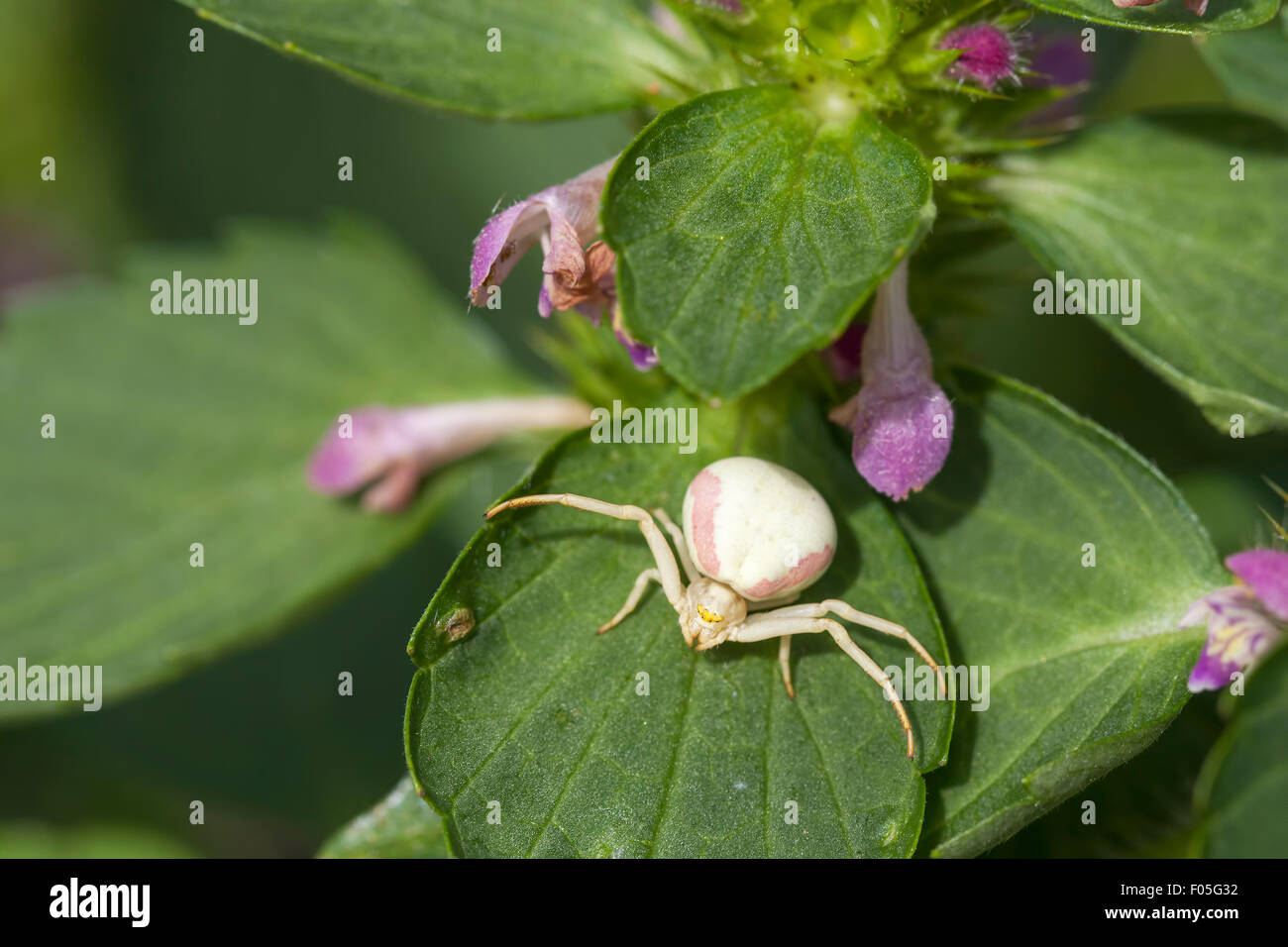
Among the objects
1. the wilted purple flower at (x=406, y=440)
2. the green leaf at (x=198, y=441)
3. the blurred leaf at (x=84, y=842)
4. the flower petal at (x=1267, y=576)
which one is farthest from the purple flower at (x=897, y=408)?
the blurred leaf at (x=84, y=842)

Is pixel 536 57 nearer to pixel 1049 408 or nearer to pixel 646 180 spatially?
pixel 646 180

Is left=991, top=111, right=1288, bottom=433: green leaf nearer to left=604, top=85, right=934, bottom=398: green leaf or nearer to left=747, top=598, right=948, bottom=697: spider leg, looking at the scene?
left=604, top=85, right=934, bottom=398: green leaf

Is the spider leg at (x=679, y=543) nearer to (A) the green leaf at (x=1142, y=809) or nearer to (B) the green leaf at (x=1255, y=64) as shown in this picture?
(A) the green leaf at (x=1142, y=809)

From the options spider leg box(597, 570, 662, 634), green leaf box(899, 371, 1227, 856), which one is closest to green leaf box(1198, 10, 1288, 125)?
green leaf box(899, 371, 1227, 856)

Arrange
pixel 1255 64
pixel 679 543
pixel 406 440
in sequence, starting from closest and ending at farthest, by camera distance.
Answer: pixel 679 543 < pixel 1255 64 < pixel 406 440

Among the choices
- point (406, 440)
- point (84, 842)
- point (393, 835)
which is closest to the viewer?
point (393, 835)

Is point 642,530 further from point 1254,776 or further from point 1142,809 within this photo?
point 1142,809

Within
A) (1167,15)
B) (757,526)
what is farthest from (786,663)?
(1167,15)
